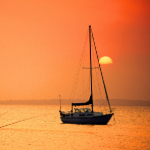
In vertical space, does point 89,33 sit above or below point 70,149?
above

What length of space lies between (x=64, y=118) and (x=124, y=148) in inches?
1113

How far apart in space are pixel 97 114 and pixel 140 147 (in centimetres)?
2283

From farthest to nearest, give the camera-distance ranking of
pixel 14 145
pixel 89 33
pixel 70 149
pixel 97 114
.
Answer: pixel 89 33
pixel 97 114
pixel 14 145
pixel 70 149

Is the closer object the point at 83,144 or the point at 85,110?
the point at 83,144

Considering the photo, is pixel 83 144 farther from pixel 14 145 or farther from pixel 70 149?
pixel 14 145

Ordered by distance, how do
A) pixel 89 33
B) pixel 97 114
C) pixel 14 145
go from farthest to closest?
1. pixel 89 33
2. pixel 97 114
3. pixel 14 145

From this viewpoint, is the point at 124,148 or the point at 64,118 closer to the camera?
the point at 124,148

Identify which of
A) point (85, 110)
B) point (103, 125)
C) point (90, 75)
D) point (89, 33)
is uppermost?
point (89, 33)

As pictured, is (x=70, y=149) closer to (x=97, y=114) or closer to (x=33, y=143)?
(x=33, y=143)

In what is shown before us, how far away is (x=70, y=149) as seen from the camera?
2672 cm

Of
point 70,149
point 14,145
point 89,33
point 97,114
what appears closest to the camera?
point 70,149

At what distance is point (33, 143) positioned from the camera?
30.0 metres

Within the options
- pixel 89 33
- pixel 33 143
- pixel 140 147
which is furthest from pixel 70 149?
pixel 89 33

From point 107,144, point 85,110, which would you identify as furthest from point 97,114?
point 107,144
